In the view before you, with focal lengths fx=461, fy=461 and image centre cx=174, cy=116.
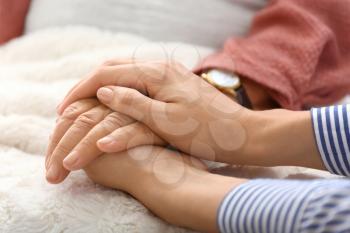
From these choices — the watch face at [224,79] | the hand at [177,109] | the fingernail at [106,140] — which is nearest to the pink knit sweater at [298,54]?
the watch face at [224,79]

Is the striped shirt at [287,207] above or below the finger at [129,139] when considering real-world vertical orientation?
above

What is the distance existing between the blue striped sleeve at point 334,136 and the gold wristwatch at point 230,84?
22cm

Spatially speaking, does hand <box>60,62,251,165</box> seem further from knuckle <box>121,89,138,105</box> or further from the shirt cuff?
the shirt cuff

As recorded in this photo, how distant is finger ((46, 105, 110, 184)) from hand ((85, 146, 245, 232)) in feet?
0.11

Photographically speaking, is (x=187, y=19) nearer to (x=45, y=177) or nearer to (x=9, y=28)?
(x=9, y=28)

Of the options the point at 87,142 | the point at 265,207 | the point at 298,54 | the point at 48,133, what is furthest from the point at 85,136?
the point at 298,54

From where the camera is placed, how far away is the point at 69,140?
1.89 ft

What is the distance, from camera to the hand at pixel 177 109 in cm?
60

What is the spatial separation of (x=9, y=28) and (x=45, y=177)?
56cm

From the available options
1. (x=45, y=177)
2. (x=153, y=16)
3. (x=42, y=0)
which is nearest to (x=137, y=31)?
(x=153, y=16)

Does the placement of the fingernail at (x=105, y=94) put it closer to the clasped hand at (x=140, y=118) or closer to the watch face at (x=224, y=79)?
the clasped hand at (x=140, y=118)

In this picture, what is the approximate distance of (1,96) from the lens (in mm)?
745

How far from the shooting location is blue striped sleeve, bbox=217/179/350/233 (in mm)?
424

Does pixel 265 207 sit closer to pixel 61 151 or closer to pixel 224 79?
pixel 61 151
